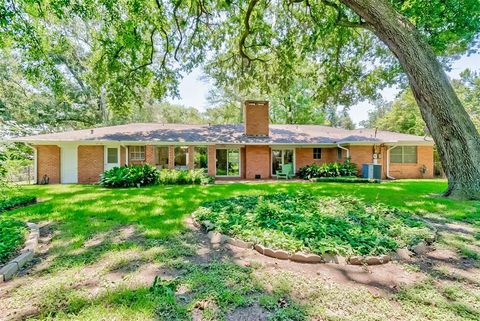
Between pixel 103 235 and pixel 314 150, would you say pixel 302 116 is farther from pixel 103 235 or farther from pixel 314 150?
pixel 103 235

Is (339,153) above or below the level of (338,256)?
above

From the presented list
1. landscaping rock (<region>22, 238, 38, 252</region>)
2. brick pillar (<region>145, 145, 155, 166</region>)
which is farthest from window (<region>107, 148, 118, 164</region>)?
landscaping rock (<region>22, 238, 38, 252</region>)

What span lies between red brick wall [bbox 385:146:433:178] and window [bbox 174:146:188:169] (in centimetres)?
1389

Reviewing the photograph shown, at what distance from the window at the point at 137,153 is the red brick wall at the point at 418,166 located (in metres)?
16.5

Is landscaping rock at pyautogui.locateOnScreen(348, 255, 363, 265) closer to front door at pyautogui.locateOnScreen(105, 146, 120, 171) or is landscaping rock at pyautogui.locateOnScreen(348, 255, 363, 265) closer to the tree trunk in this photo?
the tree trunk

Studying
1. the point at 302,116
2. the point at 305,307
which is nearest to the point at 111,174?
the point at 305,307

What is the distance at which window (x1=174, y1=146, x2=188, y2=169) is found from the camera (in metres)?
16.9

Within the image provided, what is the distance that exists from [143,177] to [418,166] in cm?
1768

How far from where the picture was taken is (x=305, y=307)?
8.35ft

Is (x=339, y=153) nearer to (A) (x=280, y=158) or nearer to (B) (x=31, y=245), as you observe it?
(A) (x=280, y=158)

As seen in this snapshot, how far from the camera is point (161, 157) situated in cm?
1678

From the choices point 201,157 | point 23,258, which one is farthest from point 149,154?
point 23,258

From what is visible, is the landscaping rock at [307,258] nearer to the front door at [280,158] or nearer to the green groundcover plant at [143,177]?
the green groundcover plant at [143,177]

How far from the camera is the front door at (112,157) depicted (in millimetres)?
15523
